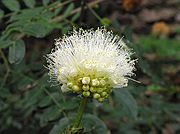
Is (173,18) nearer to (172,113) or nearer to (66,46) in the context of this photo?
(172,113)

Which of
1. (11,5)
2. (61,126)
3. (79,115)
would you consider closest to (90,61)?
(79,115)

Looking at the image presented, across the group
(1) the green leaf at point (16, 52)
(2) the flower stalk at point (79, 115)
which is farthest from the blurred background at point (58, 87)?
(2) the flower stalk at point (79, 115)

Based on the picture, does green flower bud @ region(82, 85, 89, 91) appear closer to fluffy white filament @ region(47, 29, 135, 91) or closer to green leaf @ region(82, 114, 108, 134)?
fluffy white filament @ region(47, 29, 135, 91)

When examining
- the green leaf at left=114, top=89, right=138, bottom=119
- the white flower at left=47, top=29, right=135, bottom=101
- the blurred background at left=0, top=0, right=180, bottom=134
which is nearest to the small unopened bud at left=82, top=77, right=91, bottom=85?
the white flower at left=47, top=29, right=135, bottom=101

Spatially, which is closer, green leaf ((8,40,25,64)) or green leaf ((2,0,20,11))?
green leaf ((8,40,25,64))

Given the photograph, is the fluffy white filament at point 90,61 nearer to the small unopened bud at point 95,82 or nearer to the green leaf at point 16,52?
the small unopened bud at point 95,82

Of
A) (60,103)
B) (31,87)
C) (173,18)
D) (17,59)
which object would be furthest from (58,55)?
(173,18)

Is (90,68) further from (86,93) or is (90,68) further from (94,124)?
(94,124)

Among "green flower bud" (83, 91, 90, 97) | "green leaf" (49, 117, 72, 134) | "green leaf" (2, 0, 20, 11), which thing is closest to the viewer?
"green flower bud" (83, 91, 90, 97)
